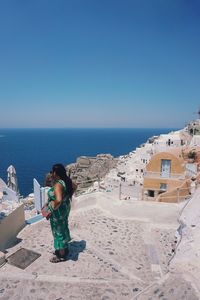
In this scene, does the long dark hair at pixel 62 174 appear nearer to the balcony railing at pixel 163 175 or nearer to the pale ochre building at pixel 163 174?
the pale ochre building at pixel 163 174

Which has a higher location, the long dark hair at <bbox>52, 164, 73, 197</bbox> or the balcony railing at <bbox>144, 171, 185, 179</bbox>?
the long dark hair at <bbox>52, 164, 73, 197</bbox>

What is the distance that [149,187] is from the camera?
60.4 ft

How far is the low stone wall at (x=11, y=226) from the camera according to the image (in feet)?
20.3

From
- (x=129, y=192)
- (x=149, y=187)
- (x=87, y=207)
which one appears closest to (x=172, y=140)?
(x=129, y=192)

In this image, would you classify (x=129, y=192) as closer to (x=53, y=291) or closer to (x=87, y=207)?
(x=87, y=207)

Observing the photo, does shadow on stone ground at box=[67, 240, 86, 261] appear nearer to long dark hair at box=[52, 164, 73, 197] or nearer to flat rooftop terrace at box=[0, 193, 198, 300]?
flat rooftop terrace at box=[0, 193, 198, 300]

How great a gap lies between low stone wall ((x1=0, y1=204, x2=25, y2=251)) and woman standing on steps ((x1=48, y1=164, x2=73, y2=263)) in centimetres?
170

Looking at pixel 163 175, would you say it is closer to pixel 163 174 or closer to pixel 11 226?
pixel 163 174

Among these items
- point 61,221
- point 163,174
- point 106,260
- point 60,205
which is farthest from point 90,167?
point 60,205

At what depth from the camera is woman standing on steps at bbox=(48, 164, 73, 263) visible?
4.75m

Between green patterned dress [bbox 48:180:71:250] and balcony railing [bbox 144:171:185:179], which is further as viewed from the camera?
balcony railing [bbox 144:171:185:179]

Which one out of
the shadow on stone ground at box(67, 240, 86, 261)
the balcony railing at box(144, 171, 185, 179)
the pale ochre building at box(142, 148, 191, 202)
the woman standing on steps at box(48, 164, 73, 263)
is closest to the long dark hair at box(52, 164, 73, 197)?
the woman standing on steps at box(48, 164, 73, 263)

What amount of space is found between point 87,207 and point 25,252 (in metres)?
3.43

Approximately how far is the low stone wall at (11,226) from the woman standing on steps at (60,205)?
1.70 meters
